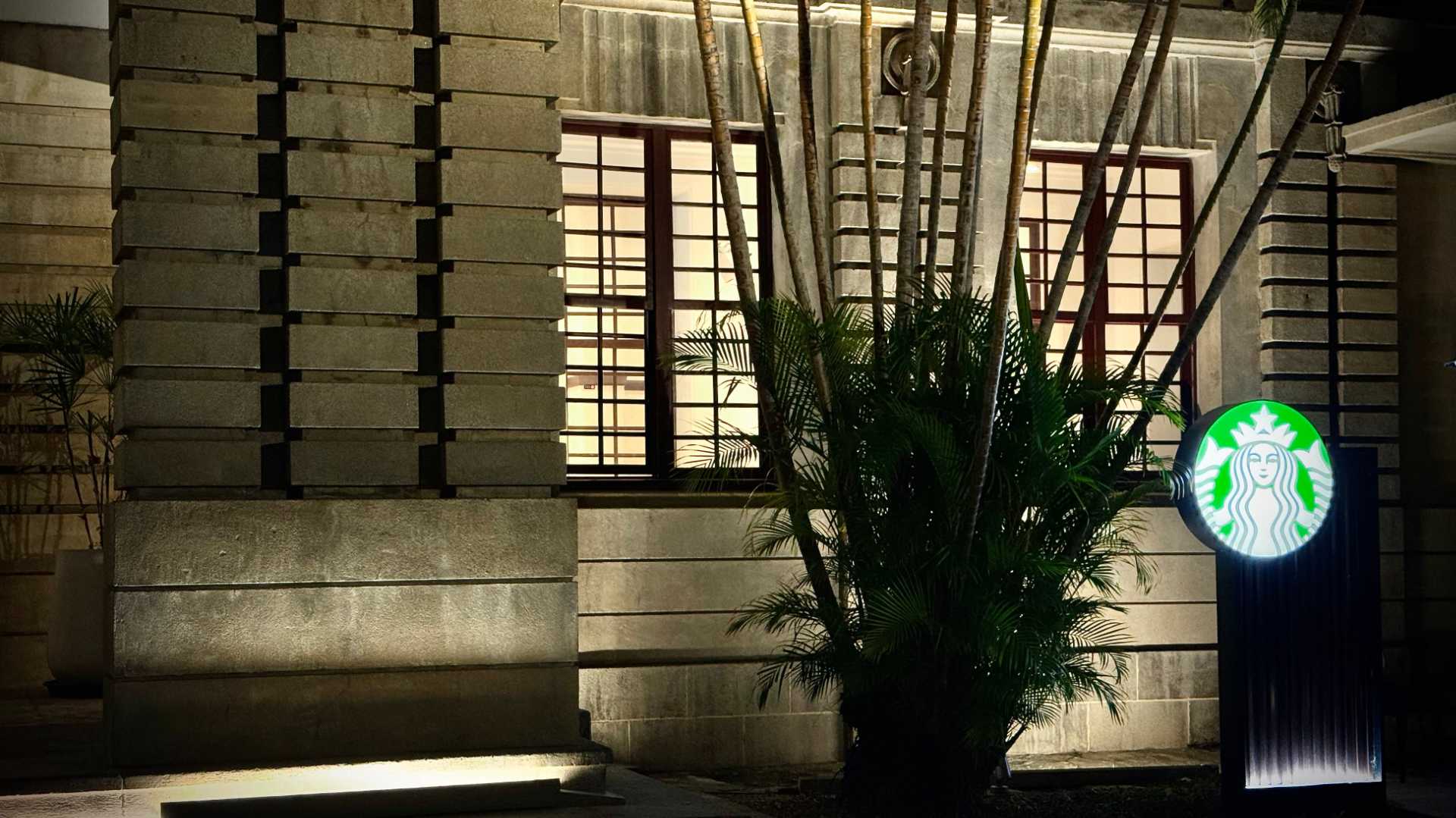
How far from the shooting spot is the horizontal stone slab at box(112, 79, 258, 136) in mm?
9930

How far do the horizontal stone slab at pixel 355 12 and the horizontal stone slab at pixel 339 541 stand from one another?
2.83 metres

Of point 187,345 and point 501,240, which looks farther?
point 501,240

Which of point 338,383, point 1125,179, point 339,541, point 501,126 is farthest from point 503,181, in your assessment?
point 1125,179

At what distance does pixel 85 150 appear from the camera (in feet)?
51.5

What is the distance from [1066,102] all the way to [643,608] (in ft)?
20.7

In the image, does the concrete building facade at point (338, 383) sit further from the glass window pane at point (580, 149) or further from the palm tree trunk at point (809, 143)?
the glass window pane at point (580, 149)

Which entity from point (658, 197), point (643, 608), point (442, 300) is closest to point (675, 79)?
point (658, 197)

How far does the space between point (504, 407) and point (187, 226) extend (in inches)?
83.2

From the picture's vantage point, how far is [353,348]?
10328 mm

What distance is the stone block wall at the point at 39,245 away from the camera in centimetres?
1536

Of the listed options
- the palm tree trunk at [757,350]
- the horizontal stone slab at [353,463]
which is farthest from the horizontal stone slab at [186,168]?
the palm tree trunk at [757,350]

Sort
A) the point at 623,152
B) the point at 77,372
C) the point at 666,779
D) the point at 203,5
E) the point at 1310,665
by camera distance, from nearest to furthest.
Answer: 1. the point at 203,5
2. the point at 1310,665
3. the point at 666,779
4. the point at 77,372
5. the point at 623,152

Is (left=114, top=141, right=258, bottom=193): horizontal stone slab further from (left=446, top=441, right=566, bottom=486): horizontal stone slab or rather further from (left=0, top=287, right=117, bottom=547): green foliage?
(left=0, top=287, right=117, bottom=547): green foliage

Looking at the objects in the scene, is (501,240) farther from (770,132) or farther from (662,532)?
(662,532)
